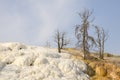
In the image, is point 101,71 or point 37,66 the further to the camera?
point 101,71

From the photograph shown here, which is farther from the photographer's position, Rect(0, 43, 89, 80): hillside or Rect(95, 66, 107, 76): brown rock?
Rect(95, 66, 107, 76): brown rock

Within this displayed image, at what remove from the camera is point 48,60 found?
105 ft

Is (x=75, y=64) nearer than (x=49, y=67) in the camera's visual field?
No

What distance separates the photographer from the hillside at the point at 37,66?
28.1m

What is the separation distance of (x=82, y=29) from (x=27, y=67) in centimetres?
1241

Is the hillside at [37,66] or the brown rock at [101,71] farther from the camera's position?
the brown rock at [101,71]

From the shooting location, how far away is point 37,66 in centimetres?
3061

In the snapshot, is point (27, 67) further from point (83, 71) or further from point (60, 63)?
point (83, 71)

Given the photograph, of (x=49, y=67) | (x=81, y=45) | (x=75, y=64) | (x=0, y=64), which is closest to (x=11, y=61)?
(x=0, y=64)

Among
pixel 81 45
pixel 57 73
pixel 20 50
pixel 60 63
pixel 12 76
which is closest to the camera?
pixel 12 76

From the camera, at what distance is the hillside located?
92.2 ft

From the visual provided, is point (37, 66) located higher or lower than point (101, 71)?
higher

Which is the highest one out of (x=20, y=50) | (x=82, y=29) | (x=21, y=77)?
(x=82, y=29)

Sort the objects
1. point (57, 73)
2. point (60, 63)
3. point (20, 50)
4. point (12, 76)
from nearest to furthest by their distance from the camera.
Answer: point (12, 76)
point (57, 73)
point (60, 63)
point (20, 50)
